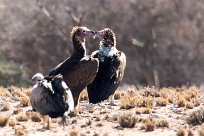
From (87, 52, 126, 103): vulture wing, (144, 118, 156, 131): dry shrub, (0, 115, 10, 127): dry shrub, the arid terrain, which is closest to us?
the arid terrain

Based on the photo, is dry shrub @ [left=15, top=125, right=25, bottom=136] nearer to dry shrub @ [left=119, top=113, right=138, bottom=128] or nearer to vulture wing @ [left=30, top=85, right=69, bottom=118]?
vulture wing @ [left=30, top=85, right=69, bottom=118]

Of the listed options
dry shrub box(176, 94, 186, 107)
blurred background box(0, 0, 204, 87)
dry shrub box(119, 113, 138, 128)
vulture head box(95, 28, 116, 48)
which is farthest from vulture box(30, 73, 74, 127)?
blurred background box(0, 0, 204, 87)

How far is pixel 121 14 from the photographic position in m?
48.0

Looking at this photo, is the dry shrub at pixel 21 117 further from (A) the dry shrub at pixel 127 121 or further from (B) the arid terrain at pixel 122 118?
(A) the dry shrub at pixel 127 121

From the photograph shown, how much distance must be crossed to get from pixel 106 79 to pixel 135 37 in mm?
32625

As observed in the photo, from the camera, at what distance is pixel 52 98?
Result: 40.5 ft

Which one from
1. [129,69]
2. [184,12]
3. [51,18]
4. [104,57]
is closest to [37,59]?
[51,18]

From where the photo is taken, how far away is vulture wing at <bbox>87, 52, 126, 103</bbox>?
48.0 feet

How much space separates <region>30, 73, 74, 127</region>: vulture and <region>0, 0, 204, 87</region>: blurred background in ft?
108

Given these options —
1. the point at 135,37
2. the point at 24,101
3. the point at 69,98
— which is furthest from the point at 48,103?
the point at 135,37

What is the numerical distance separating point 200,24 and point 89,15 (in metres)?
8.60

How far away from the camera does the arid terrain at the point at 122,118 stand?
41.5 ft

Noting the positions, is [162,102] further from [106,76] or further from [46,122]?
[46,122]

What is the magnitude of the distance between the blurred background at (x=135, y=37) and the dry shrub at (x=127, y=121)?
32643 mm
